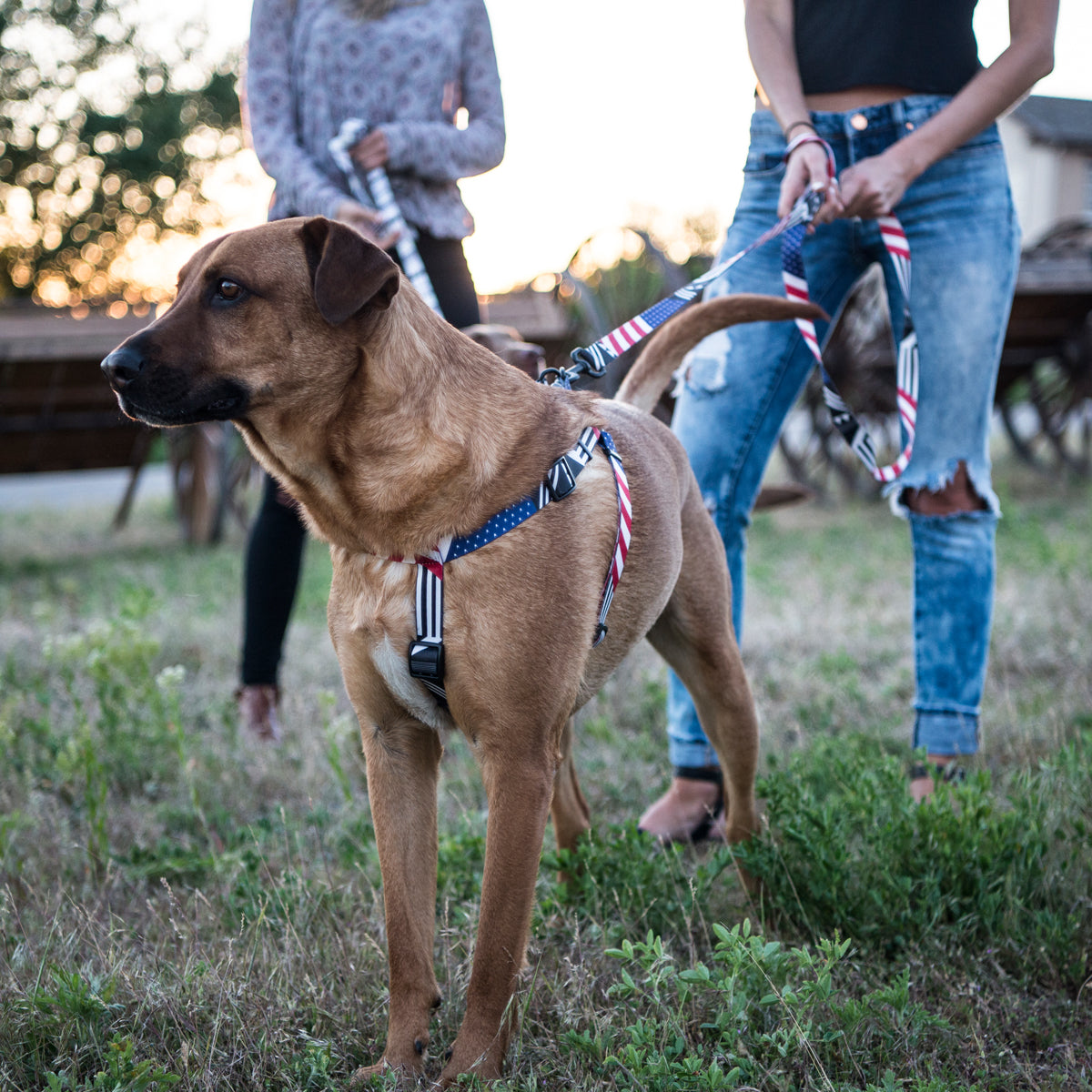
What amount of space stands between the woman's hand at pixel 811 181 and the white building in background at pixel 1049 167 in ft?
119

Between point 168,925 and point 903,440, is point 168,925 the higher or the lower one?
the lower one

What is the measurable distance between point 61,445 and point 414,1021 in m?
8.31

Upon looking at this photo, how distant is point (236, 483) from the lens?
8922mm

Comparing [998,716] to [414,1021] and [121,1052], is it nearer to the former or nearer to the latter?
[414,1021]

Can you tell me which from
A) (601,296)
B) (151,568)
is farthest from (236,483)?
(601,296)

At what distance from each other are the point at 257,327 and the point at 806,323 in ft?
5.04

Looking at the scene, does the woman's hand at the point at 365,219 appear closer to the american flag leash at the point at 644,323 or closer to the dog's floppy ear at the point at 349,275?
the american flag leash at the point at 644,323

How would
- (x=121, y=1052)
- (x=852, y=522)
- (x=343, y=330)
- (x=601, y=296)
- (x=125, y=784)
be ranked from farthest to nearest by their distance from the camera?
1. (x=852, y=522)
2. (x=601, y=296)
3. (x=125, y=784)
4. (x=343, y=330)
5. (x=121, y=1052)

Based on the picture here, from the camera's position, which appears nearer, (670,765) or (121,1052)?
(121,1052)

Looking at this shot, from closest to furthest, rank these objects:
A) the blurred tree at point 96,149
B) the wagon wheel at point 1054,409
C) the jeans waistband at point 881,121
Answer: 1. the jeans waistband at point 881,121
2. the wagon wheel at point 1054,409
3. the blurred tree at point 96,149

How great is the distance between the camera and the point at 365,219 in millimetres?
2867

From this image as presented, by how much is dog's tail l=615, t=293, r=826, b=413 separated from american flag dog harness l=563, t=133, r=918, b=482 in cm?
7

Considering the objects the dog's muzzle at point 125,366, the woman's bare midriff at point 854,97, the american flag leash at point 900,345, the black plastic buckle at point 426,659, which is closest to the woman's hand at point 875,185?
the american flag leash at point 900,345

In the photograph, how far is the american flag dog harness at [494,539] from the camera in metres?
1.71
